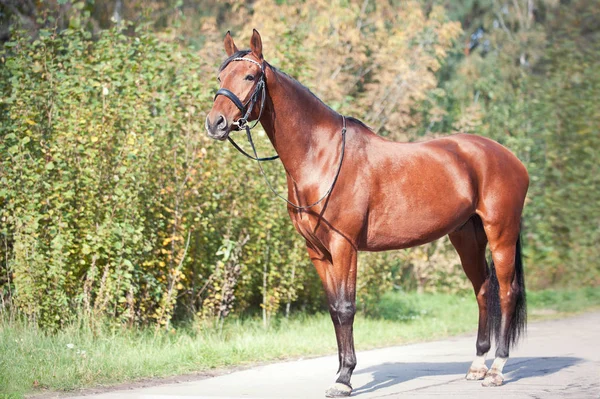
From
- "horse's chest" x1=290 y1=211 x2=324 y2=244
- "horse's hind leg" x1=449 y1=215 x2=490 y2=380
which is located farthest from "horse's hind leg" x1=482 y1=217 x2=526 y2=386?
"horse's chest" x1=290 y1=211 x2=324 y2=244

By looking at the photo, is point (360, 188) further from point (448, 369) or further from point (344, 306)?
point (448, 369)

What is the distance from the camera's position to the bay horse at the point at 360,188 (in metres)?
5.80

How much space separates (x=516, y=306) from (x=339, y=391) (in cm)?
207

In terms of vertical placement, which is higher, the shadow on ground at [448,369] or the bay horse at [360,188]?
the bay horse at [360,188]

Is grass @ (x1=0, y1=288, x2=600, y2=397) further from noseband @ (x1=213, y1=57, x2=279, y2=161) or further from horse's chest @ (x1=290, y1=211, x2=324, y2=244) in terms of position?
noseband @ (x1=213, y1=57, x2=279, y2=161)

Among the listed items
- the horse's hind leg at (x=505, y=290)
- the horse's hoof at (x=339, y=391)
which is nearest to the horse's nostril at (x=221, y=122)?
the horse's hoof at (x=339, y=391)

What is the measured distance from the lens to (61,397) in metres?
5.64

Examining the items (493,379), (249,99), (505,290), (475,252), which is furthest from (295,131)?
(493,379)

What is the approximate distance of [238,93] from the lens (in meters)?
5.66

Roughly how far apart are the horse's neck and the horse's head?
0.48 ft

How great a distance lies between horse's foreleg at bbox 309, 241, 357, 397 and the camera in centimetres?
580

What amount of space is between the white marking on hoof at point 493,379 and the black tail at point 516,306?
451mm

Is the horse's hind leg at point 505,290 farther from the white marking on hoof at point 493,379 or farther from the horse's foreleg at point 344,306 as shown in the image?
the horse's foreleg at point 344,306

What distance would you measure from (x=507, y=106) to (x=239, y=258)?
1163cm
